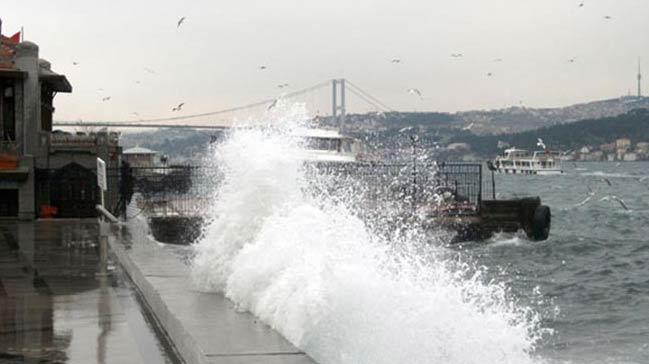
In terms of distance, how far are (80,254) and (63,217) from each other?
11.8 meters

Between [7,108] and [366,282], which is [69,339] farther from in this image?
[7,108]

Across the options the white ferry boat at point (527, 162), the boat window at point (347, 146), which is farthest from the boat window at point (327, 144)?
the white ferry boat at point (527, 162)

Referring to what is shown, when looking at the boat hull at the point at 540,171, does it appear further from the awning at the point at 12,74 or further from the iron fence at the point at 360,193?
the awning at the point at 12,74

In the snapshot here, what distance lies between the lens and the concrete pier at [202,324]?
678 centimetres

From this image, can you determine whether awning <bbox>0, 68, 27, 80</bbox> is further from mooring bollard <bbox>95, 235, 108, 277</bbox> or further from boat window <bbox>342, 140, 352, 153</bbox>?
boat window <bbox>342, 140, 352, 153</bbox>

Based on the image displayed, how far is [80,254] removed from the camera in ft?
55.0

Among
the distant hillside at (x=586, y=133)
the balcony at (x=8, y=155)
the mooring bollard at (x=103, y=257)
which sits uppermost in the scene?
the distant hillside at (x=586, y=133)

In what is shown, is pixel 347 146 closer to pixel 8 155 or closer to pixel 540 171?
pixel 8 155

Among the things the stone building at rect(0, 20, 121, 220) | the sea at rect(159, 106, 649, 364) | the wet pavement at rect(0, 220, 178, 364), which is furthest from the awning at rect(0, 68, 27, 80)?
the sea at rect(159, 106, 649, 364)

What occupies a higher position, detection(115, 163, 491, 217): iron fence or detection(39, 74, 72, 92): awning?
detection(39, 74, 72, 92): awning

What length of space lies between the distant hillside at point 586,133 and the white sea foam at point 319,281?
4954 inches

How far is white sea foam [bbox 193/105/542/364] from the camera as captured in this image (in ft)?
Answer: 26.3

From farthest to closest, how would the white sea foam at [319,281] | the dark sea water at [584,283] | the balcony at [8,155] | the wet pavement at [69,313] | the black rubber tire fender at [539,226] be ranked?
the black rubber tire fender at [539,226] < the balcony at [8,155] < the dark sea water at [584,283] < the wet pavement at [69,313] < the white sea foam at [319,281]

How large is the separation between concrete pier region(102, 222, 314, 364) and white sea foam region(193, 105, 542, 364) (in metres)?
0.28
